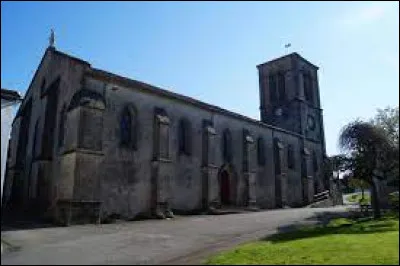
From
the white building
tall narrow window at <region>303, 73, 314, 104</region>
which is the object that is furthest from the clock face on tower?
the white building

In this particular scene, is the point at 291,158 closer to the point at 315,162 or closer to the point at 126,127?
the point at 315,162

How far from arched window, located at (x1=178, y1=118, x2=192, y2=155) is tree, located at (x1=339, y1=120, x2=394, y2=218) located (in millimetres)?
9878

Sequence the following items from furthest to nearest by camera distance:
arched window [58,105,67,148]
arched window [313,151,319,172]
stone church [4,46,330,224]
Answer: arched window [313,151,319,172]
arched window [58,105,67,148]
stone church [4,46,330,224]

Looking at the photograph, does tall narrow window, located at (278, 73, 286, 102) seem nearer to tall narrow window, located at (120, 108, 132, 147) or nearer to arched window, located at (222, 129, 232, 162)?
arched window, located at (222, 129, 232, 162)

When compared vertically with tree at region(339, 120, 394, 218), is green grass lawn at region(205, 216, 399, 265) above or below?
below

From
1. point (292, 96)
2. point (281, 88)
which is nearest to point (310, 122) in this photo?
point (292, 96)

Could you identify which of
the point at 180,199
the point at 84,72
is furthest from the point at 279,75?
the point at 84,72

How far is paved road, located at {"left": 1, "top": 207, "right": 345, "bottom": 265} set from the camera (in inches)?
423

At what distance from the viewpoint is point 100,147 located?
20719 millimetres

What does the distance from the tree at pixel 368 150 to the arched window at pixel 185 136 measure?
32.4 feet

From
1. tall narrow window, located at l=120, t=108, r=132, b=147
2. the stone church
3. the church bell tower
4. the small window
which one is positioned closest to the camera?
the stone church

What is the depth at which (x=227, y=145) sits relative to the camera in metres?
30.5

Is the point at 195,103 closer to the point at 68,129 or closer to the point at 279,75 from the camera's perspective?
the point at 68,129

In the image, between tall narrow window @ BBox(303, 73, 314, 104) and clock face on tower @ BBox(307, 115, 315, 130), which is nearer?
clock face on tower @ BBox(307, 115, 315, 130)
